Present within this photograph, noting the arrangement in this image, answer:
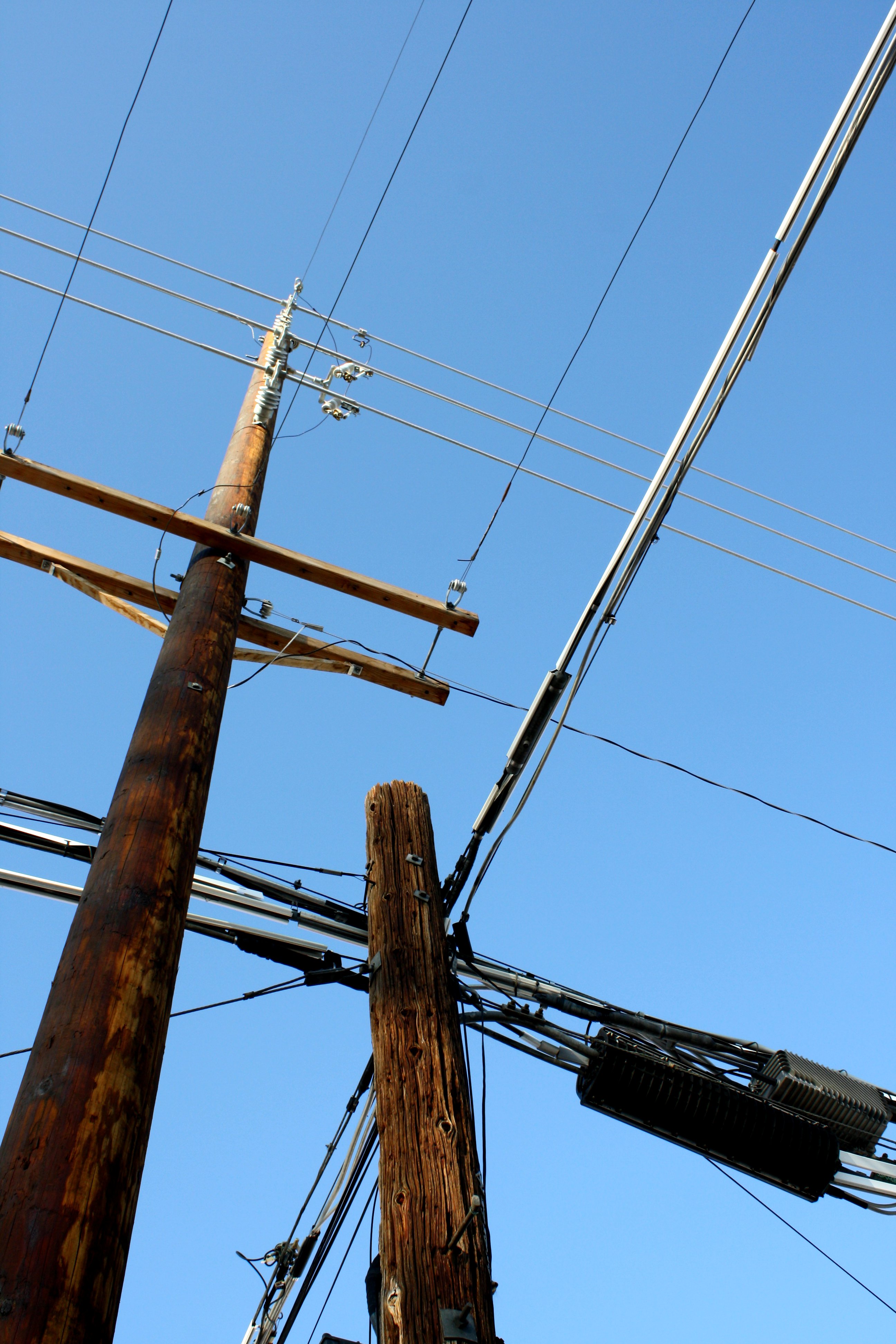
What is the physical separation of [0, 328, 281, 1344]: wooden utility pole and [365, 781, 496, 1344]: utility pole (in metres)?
0.84

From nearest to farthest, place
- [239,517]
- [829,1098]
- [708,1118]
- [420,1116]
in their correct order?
[420,1116], [708,1118], [239,517], [829,1098]

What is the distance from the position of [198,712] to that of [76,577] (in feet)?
6.46

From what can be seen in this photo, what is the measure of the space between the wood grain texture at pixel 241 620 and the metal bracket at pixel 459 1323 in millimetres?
3207

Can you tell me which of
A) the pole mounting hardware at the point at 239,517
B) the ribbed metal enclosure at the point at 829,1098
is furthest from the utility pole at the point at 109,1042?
the ribbed metal enclosure at the point at 829,1098

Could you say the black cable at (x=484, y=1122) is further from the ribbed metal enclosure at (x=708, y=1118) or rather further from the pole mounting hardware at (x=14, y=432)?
the pole mounting hardware at (x=14, y=432)

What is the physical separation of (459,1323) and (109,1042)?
3.88ft

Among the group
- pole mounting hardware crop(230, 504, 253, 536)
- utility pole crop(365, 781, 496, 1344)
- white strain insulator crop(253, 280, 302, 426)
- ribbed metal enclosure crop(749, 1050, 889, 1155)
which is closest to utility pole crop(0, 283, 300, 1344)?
utility pole crop(365, 781, 496, 1344)

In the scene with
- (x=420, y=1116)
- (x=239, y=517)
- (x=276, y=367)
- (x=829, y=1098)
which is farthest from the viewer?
(x=276, y=367)

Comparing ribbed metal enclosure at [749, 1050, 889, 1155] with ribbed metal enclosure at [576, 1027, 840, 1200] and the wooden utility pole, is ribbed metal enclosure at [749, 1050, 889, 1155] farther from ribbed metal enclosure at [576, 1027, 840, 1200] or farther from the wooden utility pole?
the wooden utility pole

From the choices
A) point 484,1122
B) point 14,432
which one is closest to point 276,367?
point 14,432

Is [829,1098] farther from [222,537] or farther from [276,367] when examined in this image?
[276,367]

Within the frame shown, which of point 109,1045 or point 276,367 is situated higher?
point 276,367

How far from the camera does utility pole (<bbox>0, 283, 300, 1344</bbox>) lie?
2.24m

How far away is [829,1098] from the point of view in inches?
217
